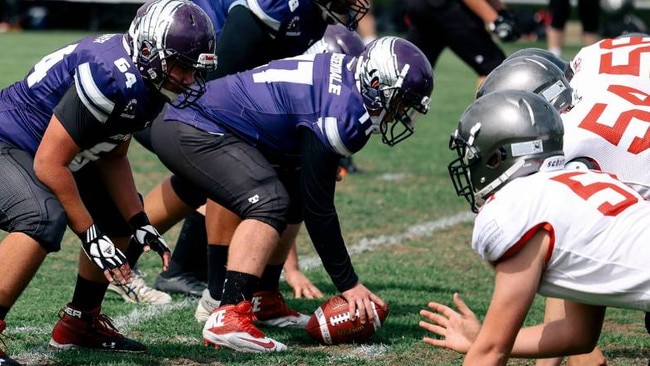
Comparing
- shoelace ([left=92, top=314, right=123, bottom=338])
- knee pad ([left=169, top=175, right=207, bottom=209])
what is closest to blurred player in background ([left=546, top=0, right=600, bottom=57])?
knee pad ([left=169, top=175, right=207, bottom=209])

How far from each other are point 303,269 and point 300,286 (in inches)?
18.9

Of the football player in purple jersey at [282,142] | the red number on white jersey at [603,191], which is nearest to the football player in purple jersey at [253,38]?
the football player in purple jersey at [282,142]

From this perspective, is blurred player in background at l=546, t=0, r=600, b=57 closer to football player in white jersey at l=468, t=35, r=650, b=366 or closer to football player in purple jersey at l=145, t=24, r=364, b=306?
football player in purple jersey at l=145, t=24, r=364, b=306

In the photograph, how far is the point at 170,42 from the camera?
4.05 meters

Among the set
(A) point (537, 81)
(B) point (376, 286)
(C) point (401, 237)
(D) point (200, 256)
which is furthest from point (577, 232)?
(C) point (401, 237)

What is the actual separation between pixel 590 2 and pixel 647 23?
13184 millimetres

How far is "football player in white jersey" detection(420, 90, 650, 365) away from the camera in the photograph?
3.13 metres

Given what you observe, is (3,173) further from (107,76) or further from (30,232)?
(107,76)

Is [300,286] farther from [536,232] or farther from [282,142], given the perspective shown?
[536,232]

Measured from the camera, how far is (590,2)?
1301 centimetres

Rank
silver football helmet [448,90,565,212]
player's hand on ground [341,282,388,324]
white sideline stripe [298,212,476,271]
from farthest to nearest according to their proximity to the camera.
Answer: white sideline stripe [298,212,476,271], player's hand on ground [341,282,388,324], silver football helmet [448,90,565,212]

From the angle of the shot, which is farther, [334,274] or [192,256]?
[192,256]

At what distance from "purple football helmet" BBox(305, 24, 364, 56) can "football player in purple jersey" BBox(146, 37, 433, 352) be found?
885mm

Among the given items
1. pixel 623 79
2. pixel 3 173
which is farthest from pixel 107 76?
pixel 623 79
